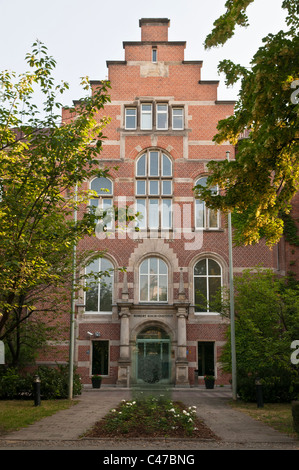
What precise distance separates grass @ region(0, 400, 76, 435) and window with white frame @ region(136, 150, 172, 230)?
44.7 feet

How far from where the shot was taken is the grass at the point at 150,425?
1088 centimetres

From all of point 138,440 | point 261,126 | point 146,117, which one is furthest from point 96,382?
point 261,126

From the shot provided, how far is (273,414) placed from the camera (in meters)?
15.6

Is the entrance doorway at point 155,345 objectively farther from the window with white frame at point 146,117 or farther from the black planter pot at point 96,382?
the window with white frame at point 146,117

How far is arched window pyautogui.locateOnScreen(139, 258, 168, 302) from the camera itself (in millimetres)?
29438

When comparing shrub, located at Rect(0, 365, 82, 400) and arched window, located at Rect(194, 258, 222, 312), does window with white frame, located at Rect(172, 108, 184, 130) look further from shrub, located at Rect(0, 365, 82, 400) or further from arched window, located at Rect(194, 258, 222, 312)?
shrub, located at Rect(0, 365, 82, 400)

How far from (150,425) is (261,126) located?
7.09m

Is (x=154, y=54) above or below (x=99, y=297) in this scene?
above

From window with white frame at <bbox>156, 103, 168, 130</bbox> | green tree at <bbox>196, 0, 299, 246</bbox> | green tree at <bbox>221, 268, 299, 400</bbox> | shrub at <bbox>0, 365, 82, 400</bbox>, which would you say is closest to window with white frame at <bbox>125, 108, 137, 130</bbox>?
window with white frame at <bbox>156, 103, 168, 130</bbox>

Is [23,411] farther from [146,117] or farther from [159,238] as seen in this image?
[146,117]

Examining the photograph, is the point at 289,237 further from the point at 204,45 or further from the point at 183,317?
the point at 204,45

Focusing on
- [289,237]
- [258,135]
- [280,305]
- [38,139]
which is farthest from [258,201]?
[289,237]

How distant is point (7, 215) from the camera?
468 inches

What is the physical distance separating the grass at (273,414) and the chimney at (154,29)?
2385cm
